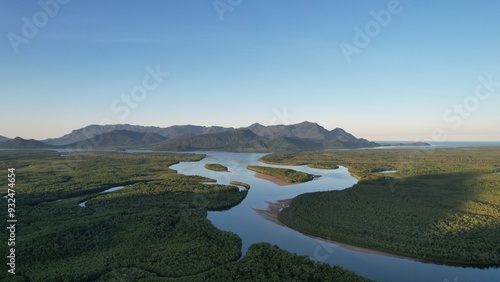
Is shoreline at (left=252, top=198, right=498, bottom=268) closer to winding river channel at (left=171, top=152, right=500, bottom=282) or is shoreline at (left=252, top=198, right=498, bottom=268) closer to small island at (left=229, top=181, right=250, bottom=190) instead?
winding river channel at (left=171, top=152, right=500, bottom=282)

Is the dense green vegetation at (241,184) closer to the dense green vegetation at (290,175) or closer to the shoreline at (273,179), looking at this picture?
the shoreline at (273,179)

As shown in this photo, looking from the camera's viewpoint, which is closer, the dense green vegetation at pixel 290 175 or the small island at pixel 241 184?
the small island at pixel 241 184

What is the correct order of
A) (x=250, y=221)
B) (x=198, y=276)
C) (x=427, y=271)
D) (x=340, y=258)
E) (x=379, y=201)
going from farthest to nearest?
(x=379, y=201) < (x=250, y=221) < (x=340, y=258) < (x=427, y=271) < (x=198, y=276)

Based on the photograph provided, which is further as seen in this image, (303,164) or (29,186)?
(303,164)

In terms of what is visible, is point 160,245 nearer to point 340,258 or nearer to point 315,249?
point 315,249

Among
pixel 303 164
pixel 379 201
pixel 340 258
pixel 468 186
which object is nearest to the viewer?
pixel 340 258

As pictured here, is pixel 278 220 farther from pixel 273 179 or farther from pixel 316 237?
pixel 273 179

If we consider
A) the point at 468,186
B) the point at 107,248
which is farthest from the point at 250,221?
the point at 468,186

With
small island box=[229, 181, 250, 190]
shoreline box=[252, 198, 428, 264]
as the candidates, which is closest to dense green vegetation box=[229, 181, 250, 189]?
small island box=[229, 181, 250, 190]

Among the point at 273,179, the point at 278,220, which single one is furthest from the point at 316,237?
the point at 273,179

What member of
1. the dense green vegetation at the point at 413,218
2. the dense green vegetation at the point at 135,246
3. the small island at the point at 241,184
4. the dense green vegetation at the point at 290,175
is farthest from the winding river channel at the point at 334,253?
the dense green vegetation at the point at 290,175
